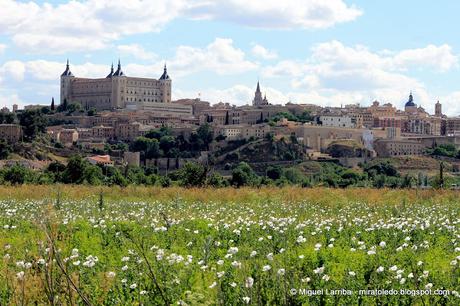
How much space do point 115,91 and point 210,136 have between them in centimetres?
3652

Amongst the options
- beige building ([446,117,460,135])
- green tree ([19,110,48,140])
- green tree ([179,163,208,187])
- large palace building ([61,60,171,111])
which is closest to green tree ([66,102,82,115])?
large palace building ([61,60,171,111])

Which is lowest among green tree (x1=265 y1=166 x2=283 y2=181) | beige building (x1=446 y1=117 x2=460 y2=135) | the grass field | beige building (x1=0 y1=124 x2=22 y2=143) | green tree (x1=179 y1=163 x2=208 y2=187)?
green tree (x1=265 y1=166 x2=283 y2=181)

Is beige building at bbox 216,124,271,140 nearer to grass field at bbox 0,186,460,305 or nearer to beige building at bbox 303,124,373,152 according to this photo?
beige building at bbox 303,124,373,152

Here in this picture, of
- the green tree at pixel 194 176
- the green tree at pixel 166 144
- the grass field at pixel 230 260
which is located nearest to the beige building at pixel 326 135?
the green tree at pixel 166 144

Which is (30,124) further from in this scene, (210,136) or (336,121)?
(336,121)

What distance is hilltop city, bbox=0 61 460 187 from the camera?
9325cm

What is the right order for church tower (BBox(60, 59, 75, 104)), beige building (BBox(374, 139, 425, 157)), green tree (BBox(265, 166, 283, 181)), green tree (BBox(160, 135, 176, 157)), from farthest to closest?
church tower (BBox(60, 59, 75, 104)) < beige building (BBox(374, 139, 425, 157)) < green tree (BBox(160, 135, 176, 157)) < green tree (BBox(265, 166, 283, 181))

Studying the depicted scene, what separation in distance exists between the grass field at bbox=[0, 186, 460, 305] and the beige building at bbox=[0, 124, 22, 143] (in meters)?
82.5

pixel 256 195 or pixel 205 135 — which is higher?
pixel 205 135

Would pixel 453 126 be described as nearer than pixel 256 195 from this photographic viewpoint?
No

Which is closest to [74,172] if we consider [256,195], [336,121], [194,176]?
[194,176]

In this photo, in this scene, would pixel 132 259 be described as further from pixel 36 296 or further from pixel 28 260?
pixel 36 296

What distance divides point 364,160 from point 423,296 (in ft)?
323

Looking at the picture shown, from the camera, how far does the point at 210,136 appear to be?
11444 centimetres
